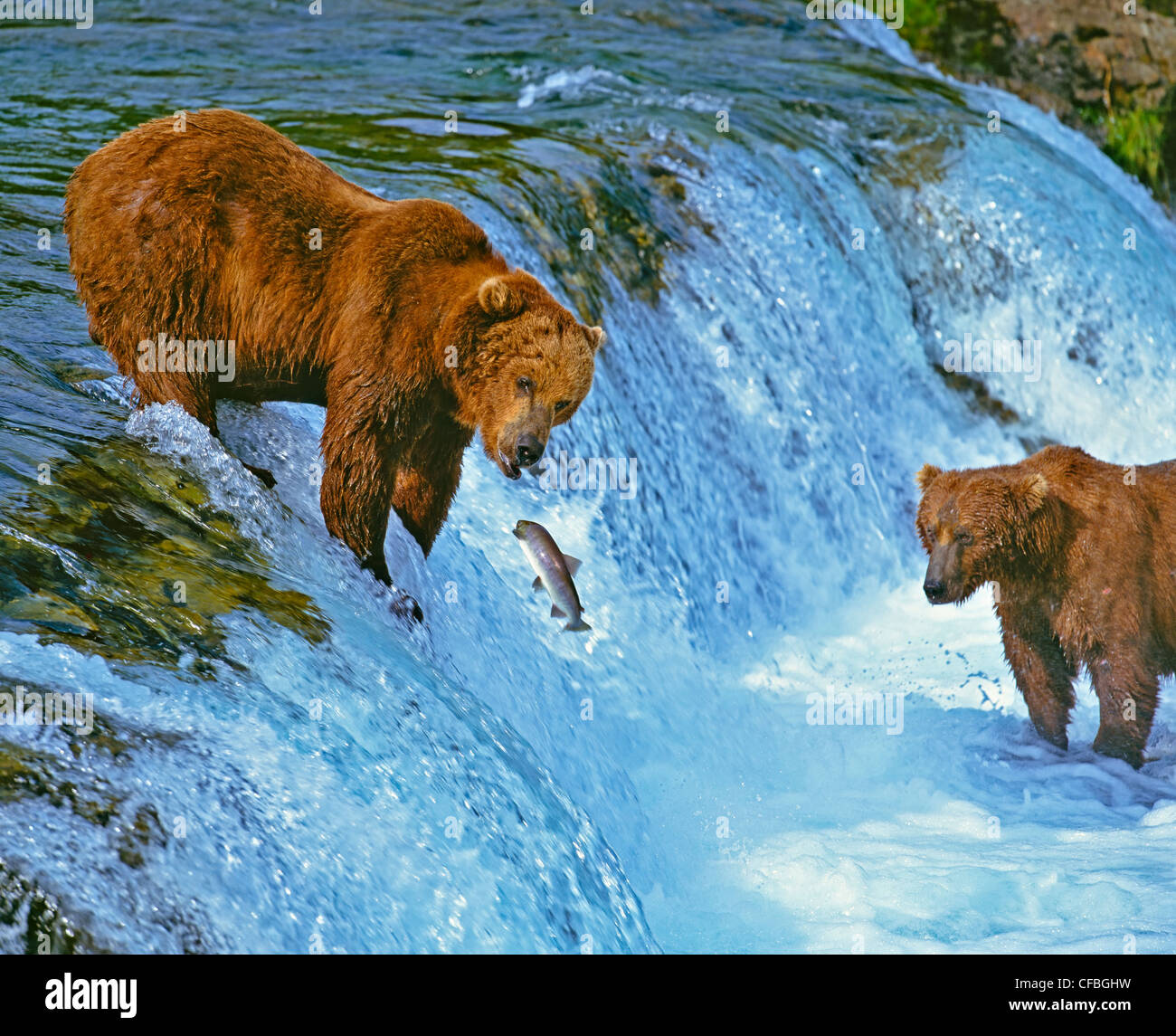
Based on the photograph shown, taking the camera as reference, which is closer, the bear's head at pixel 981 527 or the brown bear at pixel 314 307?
the brown bear at pixel 314 307

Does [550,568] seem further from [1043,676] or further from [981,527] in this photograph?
[1043,676]

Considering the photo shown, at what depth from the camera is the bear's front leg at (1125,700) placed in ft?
20.4

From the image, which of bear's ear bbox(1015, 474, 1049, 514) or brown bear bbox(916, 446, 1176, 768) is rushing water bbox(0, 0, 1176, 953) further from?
bear's ear bbox(1015, 474, 1049, 514)

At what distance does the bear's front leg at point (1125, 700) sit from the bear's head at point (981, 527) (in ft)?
2.01

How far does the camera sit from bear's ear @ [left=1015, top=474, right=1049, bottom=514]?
606cm

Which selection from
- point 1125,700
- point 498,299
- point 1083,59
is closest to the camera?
point 498,299

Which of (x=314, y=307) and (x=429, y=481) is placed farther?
(x=429, y=481)

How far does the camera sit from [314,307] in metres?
4.84

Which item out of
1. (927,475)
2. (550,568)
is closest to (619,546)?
(927,475)

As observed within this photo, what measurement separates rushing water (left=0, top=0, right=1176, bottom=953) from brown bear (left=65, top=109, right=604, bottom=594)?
329mm

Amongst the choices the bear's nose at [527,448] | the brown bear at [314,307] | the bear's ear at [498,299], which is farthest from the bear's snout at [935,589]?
the bear's ear at [498,299]

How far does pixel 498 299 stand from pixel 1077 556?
9.69ft

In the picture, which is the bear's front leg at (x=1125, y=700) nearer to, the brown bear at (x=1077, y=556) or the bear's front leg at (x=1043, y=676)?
the brown bear at (x=1077, y=556)

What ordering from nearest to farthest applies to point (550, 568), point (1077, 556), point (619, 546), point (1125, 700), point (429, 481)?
point (429, 481) → point (550, 568) → point (1077, 556) → point (1125, 700) → point (619, 546)
